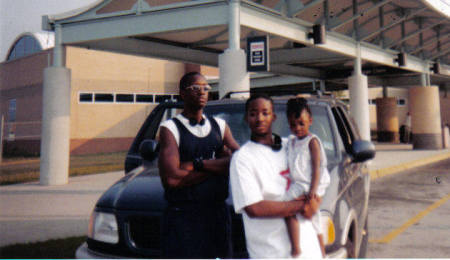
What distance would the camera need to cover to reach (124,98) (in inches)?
987

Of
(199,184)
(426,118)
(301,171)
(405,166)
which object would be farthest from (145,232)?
(426,118)

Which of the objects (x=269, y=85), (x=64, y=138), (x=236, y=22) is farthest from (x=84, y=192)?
(x=269, y=85)

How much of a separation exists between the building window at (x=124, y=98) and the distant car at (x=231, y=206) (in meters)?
22.1

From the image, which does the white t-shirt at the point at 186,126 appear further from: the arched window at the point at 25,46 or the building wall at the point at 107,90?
the arched window at the point at 25,46

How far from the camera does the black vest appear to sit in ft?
7.15

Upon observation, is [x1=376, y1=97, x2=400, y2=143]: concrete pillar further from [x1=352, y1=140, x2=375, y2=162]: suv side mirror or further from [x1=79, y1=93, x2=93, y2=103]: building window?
[x1=352, y1=140, x2=375, y2=162]: suv side mirror

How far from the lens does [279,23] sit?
9977 mm

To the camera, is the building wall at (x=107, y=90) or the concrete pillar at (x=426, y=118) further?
the building wall at (x=107, y=90)

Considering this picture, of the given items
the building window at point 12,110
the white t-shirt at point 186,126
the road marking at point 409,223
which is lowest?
the road marking at point 409,223

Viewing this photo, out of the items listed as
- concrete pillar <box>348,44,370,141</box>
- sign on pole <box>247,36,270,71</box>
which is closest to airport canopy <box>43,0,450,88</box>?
concrete pillar <box>348,44,370,141</box>

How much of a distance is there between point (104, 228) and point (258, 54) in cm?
588

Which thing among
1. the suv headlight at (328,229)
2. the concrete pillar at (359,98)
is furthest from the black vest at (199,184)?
the concrete pillar at (359,98)

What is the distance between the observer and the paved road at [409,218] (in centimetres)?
468

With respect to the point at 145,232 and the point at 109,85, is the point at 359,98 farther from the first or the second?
the point at 109,85
